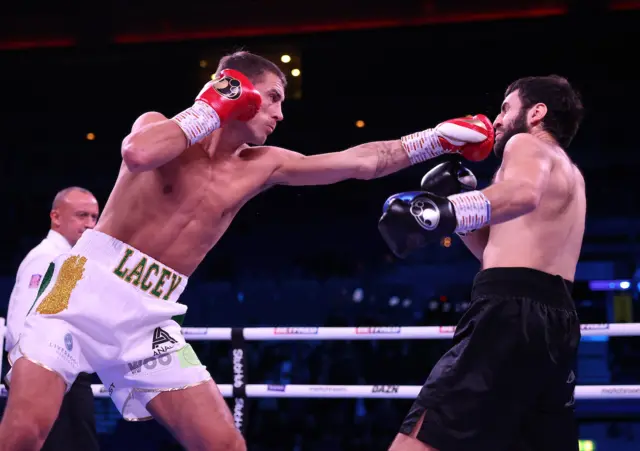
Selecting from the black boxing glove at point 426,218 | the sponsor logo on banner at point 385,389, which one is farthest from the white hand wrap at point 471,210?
the sponsor logo on banner at point 385,389

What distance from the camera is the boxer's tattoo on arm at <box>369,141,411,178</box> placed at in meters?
2.37

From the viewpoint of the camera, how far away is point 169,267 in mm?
2098

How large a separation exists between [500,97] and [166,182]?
6018 mm

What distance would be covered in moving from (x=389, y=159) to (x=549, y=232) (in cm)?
60

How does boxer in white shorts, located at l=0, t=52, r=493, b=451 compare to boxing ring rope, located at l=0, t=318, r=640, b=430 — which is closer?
boxer in white shorts, located at l=0, t=52, r=493, b=451

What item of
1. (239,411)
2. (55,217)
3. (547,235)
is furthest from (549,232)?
(55,217)

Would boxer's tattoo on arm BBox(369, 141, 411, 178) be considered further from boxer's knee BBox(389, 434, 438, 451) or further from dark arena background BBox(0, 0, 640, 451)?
dark arena background BBox(0, 0, 640, 451)

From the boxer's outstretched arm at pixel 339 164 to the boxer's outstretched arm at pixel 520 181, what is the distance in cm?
49

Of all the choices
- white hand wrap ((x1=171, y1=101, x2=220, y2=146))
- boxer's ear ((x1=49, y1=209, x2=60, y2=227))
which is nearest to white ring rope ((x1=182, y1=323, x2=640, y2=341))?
boxer's ear ((x1=49, y1=209, x2=60, y2=227))

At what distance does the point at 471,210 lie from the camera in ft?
5.35

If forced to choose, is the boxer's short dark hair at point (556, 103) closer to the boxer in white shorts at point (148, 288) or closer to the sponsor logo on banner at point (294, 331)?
the boxer in white shorts at point (148, 288)

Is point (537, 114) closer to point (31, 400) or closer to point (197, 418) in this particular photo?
point (197, 418)

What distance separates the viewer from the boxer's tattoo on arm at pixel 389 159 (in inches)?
93.4

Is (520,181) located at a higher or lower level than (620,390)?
higher
